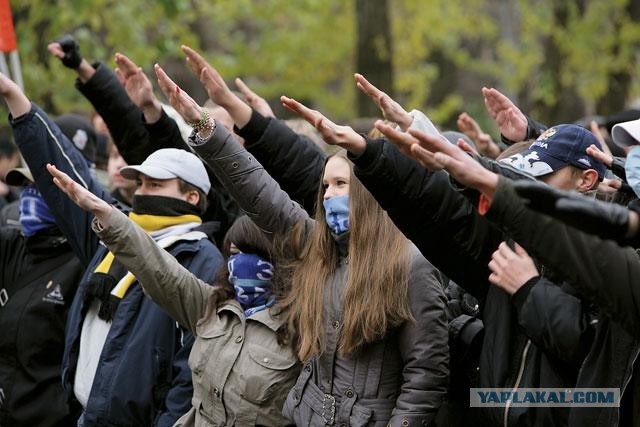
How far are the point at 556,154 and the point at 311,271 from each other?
44.1 inches

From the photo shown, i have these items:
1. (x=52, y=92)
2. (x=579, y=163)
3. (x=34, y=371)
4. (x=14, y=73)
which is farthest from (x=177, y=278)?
(x=52, y=92)

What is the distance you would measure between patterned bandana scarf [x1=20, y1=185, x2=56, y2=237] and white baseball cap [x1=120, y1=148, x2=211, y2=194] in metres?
0.71

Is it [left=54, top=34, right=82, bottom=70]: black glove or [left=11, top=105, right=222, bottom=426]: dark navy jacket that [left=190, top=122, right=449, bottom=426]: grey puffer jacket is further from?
[left=54, top=34, right=82, bottom=70]: black glove

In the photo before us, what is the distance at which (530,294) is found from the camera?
382cm

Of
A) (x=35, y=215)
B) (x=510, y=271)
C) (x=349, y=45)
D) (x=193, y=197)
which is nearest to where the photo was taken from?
(x=510, y=271)

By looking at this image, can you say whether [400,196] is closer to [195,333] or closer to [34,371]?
[195,333]

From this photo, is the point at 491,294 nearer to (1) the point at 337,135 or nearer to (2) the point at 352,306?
(2) the point at 352,306

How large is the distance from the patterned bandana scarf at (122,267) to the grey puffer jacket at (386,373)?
1.15m

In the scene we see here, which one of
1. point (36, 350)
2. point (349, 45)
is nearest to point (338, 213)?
point (36, 350)

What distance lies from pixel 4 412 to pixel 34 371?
0.30 m

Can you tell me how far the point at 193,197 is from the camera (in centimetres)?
585

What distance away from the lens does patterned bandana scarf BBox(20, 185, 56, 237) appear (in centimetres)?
621

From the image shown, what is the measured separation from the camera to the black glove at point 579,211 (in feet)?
9.89

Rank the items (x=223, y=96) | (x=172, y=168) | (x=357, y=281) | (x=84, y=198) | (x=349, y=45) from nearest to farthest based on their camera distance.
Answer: (x=357, y=281)
(x=84, y=198)
(x=223, y=96)
(x=172, y=168)
(x=349, y=45)
